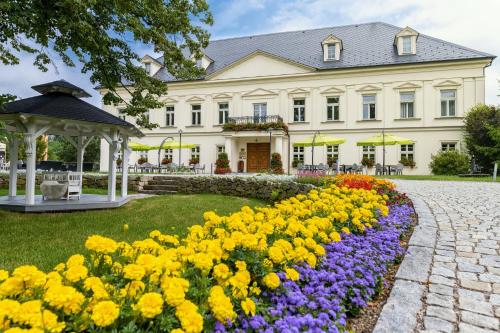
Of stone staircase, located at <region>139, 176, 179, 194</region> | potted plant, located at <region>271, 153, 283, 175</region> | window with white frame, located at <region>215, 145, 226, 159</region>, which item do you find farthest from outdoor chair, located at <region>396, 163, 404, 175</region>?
stone staircase, located at <region>139, 176, 179, 194</region>

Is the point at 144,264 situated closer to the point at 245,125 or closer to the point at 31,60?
the point at 31,60

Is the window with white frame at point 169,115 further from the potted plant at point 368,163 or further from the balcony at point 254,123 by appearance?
the potted plant at point 368,163

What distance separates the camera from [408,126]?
2330 cm

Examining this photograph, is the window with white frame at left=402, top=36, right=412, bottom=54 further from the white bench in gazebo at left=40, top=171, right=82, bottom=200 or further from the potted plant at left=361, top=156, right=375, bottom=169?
the white bench in gazebo at left=40, top=171, right=82, bottom=200

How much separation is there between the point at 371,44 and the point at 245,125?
11.8 metres

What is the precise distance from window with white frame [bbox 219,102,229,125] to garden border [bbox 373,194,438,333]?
23392 millimetres

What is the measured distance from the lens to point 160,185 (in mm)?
12664

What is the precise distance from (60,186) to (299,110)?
797 inches

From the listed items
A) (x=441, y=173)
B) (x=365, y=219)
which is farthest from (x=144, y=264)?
(x=441, y=173)

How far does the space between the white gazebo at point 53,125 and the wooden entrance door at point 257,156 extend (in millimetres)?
16957

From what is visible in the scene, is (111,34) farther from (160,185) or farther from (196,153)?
(196,153)

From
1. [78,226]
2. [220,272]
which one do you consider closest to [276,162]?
[78,226]

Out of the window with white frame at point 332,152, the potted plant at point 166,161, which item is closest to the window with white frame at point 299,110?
the window with white frame at point 332,152

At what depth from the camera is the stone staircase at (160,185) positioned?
12.3 m
